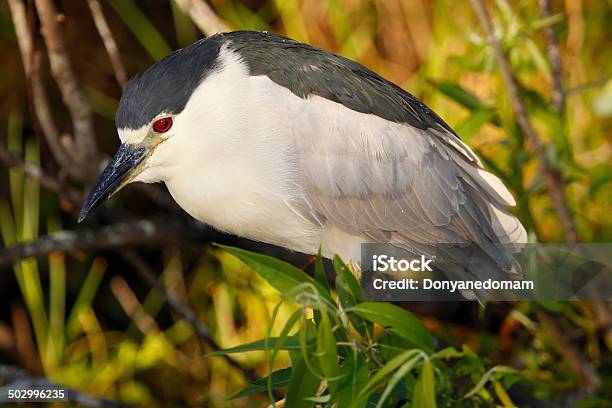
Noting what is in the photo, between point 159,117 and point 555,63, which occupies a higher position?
point 555,63

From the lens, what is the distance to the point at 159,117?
5.53 feet

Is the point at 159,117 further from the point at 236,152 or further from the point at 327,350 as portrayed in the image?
the point at 327,350

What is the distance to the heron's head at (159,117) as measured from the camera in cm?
168

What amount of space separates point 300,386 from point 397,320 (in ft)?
0.62

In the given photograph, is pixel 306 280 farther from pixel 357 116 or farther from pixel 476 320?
pixel 476 320

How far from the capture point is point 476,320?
297cm

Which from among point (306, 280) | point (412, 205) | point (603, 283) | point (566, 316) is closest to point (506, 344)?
point (566, 316)

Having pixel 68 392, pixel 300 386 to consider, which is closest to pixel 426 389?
pixel 300 386

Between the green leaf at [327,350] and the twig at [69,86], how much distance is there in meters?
1.27

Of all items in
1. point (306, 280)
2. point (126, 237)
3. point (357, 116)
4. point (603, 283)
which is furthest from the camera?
point (126, 237)

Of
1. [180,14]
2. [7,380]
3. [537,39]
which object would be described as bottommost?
[7,380]

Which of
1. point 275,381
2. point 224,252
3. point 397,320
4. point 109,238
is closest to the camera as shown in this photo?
point 397,320

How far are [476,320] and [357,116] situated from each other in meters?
1.36

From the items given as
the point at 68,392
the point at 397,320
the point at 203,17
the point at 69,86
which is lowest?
the point at 68,392
